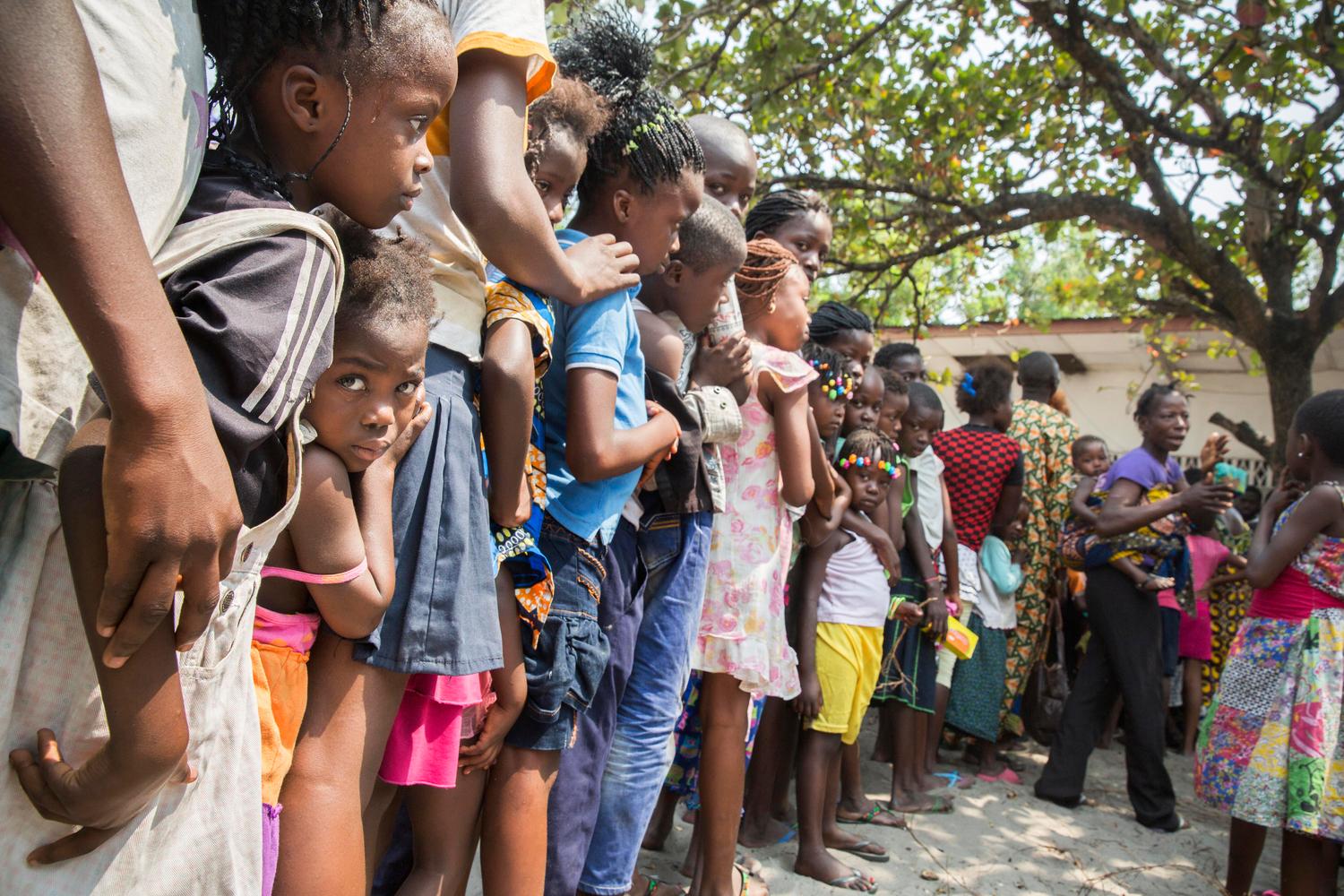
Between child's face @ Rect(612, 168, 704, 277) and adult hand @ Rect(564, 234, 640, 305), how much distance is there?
0.19 meters

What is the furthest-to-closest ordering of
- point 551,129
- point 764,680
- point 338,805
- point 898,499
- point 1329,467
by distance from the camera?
point 898,499, point 1329,467, point 764,680, point 551,129, point 338,805

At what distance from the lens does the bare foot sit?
359 centimetres

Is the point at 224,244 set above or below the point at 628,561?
above

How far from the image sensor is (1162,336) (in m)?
9.88

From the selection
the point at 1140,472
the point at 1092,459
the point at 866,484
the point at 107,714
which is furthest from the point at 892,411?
the point at 107,714

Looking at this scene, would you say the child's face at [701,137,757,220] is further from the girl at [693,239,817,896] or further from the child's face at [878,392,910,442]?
the child's face at [878,392,910,442]

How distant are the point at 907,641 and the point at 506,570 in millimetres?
3105

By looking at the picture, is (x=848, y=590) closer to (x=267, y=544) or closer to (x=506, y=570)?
(x=506, y=570)

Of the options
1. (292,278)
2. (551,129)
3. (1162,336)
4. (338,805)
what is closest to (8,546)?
(292,278)

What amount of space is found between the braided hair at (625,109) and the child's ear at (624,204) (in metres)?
0.04

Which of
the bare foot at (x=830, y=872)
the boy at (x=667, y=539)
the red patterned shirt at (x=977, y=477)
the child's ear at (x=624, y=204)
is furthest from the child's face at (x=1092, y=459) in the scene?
the child's ear at (x=624, y=204)

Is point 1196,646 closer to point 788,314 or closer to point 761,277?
point 788,314

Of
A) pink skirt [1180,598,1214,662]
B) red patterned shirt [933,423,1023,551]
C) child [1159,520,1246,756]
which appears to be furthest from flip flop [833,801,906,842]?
pink skirt [1180,598,1214,662]

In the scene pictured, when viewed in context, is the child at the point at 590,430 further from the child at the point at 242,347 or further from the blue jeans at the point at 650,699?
the child at the point at 242,347
